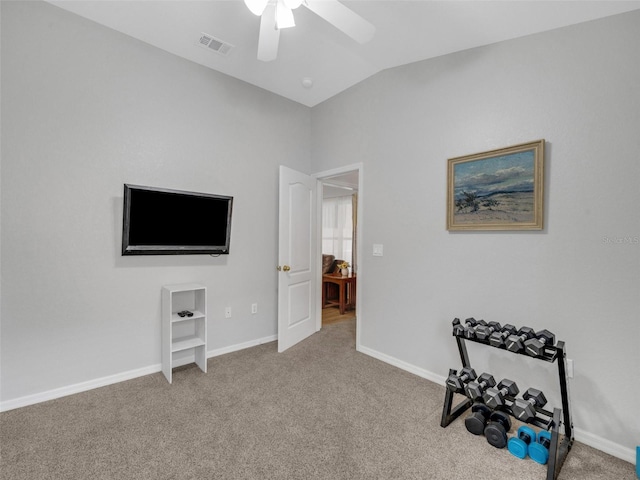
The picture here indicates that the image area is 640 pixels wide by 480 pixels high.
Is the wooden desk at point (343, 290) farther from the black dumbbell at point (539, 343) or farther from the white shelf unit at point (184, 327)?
the black dumbbell at point (539, 343)

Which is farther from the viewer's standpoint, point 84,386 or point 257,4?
point 84,386

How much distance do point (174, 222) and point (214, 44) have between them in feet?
5.29

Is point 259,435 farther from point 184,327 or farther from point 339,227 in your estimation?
point 339,227

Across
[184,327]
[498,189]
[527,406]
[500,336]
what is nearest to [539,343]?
[500,336]

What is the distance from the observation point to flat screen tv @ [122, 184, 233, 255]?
8.38 feet

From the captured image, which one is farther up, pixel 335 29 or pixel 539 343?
pixel 335 29

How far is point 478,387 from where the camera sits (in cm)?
188

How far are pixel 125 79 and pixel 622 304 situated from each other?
3.96m

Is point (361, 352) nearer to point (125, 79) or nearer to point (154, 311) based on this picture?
point (154, 311)

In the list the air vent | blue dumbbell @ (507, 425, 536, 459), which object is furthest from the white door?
blue dumbbell @ (507, 425, 536, 459)

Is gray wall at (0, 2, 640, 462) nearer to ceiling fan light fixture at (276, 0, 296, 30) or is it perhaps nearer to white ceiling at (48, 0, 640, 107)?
white ceiling at (48, 0, 640, 107)

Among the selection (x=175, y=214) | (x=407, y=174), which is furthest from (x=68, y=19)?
(x=407, y=174)

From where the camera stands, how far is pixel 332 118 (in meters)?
3.66

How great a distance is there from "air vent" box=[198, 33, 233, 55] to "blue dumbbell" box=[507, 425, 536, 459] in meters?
3.61
